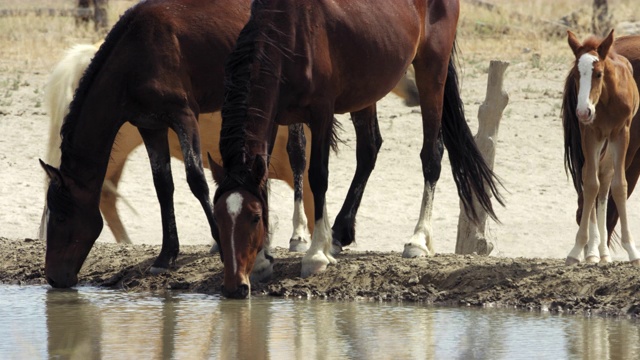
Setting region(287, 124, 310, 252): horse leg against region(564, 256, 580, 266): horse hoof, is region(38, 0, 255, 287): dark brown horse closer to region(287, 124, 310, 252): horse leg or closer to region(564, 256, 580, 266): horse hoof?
region(287, 124, 310, 252): horse leg

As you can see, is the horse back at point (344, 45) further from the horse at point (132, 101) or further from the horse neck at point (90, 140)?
the horse neck at point (90, 140)

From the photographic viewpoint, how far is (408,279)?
7.39 meters

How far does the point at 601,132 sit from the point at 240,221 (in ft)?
8.04

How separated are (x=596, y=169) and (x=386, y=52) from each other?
5.28 ft

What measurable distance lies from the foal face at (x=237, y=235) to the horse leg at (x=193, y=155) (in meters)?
0.81

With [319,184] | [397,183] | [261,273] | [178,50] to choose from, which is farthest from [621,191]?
[397,183]

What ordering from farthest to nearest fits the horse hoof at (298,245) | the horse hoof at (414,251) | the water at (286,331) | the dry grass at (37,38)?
the dry grass at (37,38) < the horse hoof at (298,245) < the horse hoof at (414,251) < the water at (286,331)

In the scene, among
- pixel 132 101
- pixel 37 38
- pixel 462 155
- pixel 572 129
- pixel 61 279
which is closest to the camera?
pixel 132 101

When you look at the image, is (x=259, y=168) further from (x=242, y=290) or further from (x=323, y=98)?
(x=323, y=98)

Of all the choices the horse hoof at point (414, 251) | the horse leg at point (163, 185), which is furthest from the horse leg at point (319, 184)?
the horse leg at point (163, 185)

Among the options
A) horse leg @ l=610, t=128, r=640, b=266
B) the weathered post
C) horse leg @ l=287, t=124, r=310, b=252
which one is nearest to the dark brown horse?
horse leg @ l=287, t=124, r=310, b=252

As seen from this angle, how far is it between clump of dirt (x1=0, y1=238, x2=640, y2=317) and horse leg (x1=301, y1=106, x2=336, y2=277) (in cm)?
9

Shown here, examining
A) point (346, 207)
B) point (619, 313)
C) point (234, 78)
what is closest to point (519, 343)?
point (619, 313)

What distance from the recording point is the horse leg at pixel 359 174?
8.67 metres
